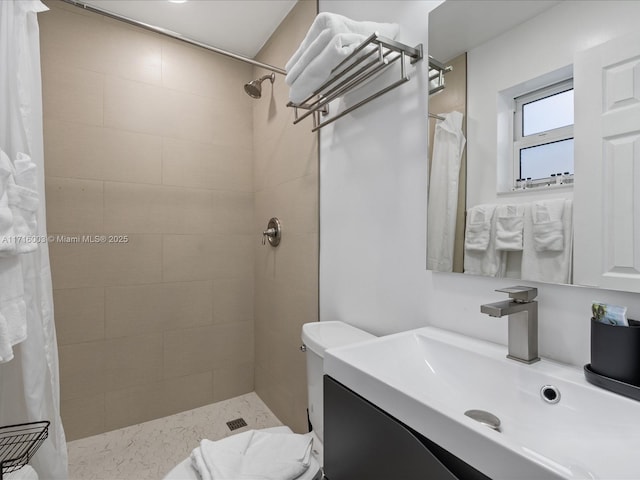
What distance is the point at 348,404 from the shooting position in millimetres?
744

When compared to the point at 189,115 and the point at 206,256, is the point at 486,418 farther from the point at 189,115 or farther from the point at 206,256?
the point at 189,115

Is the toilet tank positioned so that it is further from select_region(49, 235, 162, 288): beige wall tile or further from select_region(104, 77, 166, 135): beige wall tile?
select_region(104, 77, 166, 135): beige wall tile

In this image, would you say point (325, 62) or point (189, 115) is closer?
point (325, 62)

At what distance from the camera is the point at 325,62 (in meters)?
1.11

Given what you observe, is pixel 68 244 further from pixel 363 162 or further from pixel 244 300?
pixel 363 162

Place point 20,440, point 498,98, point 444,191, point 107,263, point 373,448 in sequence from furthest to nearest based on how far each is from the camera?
point 107,263 < point 20,440 < point 444,191 < point 498,98 < point 373,448

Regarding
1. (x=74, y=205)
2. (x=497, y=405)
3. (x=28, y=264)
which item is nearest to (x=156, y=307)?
(x=74, y=205)

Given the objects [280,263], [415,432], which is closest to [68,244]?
[280,263]

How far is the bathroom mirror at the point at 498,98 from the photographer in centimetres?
74

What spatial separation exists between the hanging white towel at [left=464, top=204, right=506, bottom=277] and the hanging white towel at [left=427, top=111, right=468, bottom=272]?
48mm

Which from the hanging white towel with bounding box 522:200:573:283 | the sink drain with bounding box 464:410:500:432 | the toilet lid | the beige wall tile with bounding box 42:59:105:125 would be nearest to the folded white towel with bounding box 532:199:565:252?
the hanging white towel with bounding box 522:200:573:283

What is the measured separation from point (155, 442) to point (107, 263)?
1044 mm

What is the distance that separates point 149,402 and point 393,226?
188 centimetres

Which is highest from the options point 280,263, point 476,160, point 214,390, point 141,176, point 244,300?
point 141,176
